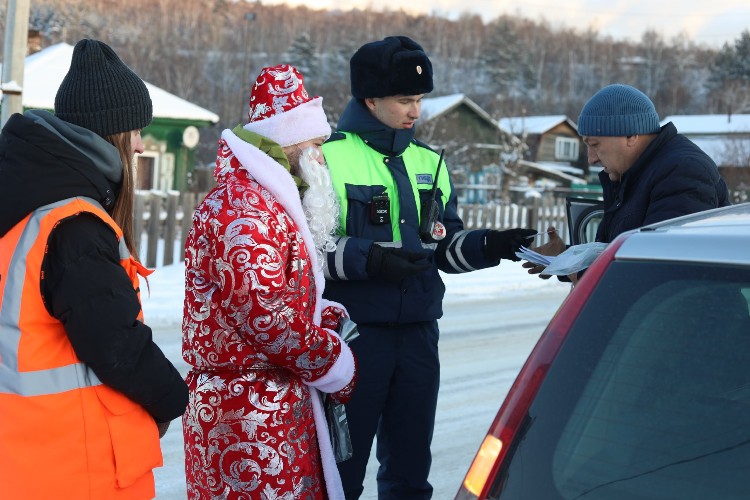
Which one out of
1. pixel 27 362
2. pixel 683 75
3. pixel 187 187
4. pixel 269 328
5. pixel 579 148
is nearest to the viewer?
pixel 27 362

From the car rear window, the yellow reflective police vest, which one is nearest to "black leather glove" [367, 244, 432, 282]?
the yellow reflective police vest

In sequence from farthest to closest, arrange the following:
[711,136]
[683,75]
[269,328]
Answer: [683,75] < [711,136] < [269,328]

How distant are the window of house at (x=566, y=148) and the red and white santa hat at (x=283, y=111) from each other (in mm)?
63451

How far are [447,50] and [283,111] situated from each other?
115 m

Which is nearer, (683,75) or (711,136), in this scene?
(711,136)

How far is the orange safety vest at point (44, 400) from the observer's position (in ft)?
6.95

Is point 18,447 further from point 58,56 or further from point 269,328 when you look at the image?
point 58,56

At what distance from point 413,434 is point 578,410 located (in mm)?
1853

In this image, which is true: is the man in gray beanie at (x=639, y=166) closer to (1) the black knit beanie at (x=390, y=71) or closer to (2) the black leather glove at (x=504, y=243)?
(2) the black leather glove at (x=504, y=243)

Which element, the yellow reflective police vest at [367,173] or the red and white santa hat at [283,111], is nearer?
the red and white santa hat at [283,111]

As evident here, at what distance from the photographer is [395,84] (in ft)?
11.5

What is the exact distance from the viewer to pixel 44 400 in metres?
2.14

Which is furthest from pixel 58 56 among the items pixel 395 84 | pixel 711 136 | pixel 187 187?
pixel 711 136

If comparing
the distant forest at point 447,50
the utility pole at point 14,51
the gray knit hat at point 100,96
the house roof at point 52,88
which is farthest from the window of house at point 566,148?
Result: the gray knit hat at point 100,96
